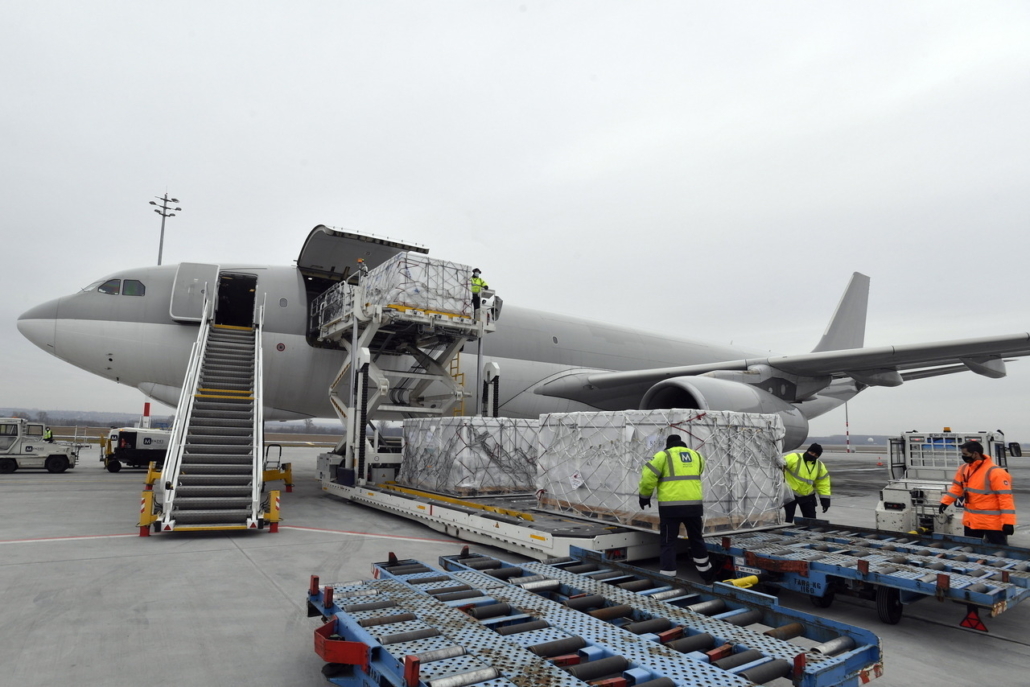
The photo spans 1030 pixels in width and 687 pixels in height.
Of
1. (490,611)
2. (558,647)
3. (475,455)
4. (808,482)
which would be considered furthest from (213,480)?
(808,482)

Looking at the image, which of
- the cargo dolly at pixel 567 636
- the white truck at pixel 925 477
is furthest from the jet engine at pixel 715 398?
the cargo dolly at pixel 567 636

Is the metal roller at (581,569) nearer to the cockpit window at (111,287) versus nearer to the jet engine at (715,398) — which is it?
the jet engine at (715,398)

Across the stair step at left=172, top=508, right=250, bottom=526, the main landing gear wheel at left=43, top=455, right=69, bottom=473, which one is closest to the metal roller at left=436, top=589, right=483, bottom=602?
the stair step at left=172, top=508, right=250, bottom=526

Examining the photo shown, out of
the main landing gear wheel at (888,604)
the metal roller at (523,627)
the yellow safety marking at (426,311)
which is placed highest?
the yellow safety marking at (426,311)

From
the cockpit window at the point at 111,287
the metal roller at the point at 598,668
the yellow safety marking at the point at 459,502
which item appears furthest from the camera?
the cockpit window at the point at 111,287

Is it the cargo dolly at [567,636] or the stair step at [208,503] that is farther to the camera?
the stair step at [208,503]

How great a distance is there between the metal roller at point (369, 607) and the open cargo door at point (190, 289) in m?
11.4

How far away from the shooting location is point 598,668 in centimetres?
284

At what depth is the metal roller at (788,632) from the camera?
3.45m

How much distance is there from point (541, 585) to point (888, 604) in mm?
3050

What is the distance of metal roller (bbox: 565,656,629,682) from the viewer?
9.18ft

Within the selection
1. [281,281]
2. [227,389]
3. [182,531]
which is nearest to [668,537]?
[182,531]

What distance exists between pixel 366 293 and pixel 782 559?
923 centimetres

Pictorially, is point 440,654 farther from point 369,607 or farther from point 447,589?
point 447,589
